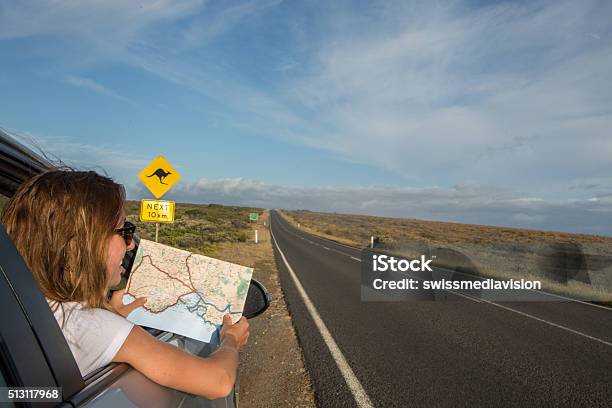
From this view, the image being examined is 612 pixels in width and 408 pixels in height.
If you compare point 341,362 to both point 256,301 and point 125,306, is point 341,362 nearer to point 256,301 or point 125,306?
point 256,301

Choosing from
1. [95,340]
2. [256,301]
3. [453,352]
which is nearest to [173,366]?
[95,340]

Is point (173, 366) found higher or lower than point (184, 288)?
lower

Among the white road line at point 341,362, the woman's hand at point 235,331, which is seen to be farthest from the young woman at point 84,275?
the white road line at point 341,362

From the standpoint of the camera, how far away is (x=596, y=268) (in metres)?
20.5

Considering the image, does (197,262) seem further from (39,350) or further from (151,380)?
(39,350)

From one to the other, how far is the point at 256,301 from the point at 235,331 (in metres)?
0.50

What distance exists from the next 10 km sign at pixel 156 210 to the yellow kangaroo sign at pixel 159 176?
90 cm

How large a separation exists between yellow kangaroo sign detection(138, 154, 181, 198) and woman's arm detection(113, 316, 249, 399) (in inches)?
347

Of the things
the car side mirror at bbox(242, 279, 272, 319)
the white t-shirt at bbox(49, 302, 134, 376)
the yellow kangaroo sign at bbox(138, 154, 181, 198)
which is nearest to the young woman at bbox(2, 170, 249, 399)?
the white t-shirt at bbox(49, 302, 134, 376)

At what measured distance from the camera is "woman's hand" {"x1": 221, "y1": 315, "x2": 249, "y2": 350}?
1.72 meters

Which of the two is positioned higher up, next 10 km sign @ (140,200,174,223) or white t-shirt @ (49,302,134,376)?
next 10 km sign @ (140,200,174,223)

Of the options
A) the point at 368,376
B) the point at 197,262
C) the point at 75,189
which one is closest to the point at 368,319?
the point at 368,376

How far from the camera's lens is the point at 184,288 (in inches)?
70.5

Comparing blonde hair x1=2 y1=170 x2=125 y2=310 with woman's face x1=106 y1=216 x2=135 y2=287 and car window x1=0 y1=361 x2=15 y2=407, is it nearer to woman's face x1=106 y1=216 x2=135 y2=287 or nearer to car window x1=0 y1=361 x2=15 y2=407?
woman's face x1=106 y1=216 x2=135 y2=287
